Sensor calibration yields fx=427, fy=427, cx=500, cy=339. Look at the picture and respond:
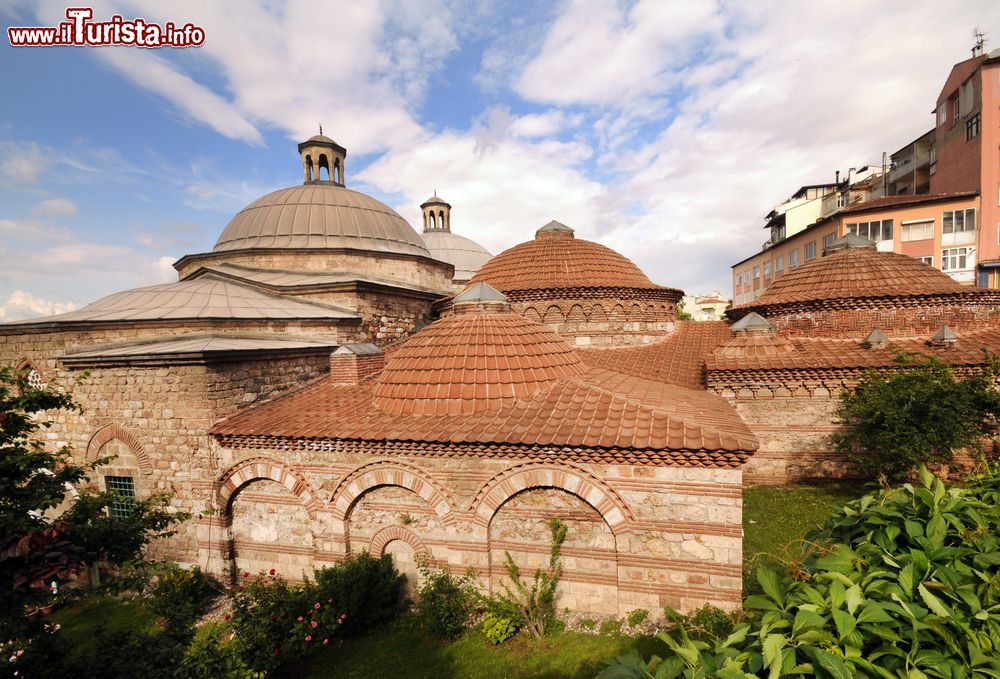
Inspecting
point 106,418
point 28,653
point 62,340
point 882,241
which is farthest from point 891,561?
point 882,241

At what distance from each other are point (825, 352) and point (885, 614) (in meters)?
10.7

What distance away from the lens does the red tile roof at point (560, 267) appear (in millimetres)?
12867

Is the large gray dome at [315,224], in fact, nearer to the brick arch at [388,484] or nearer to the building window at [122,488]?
the building window at [122,488]

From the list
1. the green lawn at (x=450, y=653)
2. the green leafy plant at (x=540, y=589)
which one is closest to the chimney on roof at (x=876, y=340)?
the green lawn at (x=450, y=653)

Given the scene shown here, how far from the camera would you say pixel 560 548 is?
6.04 metres

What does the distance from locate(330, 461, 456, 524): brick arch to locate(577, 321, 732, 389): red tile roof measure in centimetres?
572

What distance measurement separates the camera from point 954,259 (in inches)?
902

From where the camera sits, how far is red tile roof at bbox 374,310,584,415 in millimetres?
6855

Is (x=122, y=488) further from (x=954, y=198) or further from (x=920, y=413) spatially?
(x=954, y=198)

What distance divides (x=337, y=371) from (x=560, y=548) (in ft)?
18.8

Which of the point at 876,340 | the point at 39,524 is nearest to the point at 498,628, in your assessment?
the point at 39,524

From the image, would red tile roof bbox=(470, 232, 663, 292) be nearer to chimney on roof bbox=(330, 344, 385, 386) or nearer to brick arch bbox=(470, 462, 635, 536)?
chimney on roof bbox=(330, 344, 385, 386)

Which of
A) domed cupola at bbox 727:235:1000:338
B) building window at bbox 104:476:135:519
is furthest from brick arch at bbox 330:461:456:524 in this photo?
domed cupola at bbox 727:235:1000:338

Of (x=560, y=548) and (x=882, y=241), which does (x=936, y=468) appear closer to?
(x=560, y=548)
